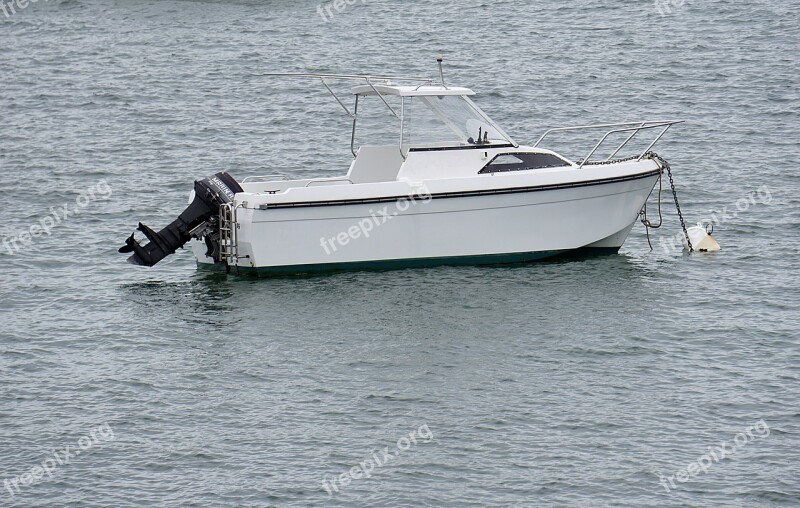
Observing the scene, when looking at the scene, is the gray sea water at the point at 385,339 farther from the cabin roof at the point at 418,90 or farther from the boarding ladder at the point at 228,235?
the cabin roof at the point at 418,90

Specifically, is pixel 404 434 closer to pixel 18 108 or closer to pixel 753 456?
pixel 753 456

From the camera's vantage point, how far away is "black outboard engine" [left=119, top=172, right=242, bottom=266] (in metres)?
20.0

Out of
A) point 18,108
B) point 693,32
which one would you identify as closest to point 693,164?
point 693,32

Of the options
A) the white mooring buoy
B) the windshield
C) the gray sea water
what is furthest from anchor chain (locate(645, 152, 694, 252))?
the windshield

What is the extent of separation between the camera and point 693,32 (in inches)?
1489

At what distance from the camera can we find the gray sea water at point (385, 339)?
1389 cm

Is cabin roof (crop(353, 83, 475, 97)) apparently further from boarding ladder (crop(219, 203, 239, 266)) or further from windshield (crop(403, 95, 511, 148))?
boarding ladder (crop(219, 203, 239, 266))

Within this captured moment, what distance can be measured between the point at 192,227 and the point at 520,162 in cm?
531

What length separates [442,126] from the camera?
20.8 m

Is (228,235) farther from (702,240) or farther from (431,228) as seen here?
(702,240)

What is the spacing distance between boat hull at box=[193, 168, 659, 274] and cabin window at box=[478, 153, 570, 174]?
585 mm

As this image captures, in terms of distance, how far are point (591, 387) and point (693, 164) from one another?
40.8 ft

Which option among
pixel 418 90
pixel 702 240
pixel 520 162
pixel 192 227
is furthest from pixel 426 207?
pixel 702 240

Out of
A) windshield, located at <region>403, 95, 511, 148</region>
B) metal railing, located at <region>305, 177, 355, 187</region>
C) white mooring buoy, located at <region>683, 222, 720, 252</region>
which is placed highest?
windshield, located at <region>403, 95, 511, 148</region>
